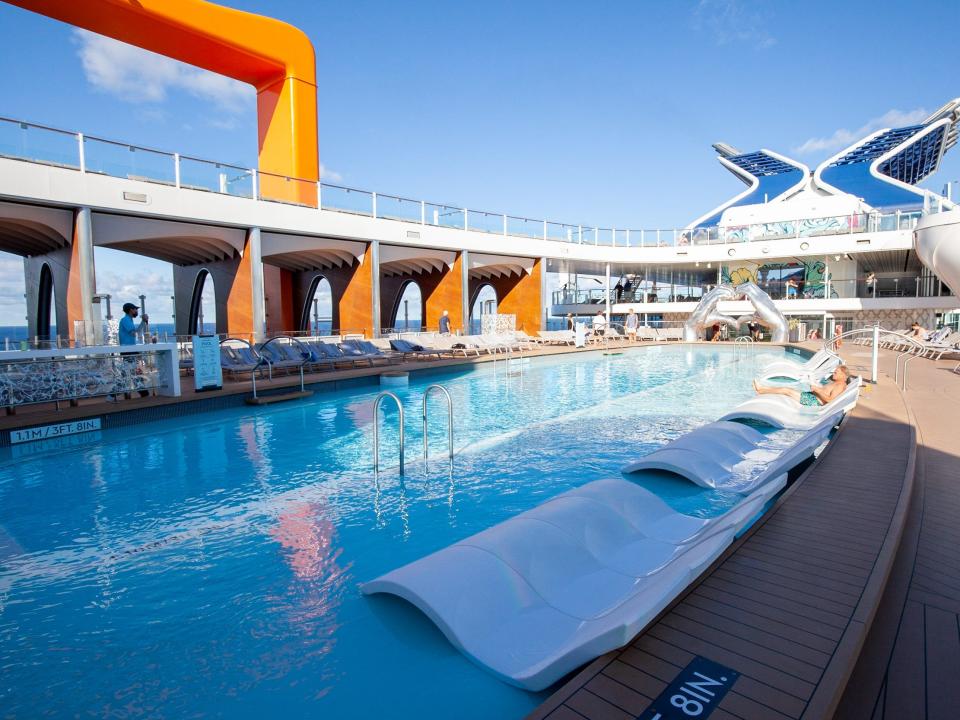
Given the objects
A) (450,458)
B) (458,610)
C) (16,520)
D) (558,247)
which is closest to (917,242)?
(558,247)

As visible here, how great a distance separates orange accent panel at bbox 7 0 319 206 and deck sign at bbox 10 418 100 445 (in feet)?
29.4

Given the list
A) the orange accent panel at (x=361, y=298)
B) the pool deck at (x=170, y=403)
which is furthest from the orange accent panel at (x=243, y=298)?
the pool deck at (x=170, y=403)

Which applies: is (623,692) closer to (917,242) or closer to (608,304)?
(917,242)

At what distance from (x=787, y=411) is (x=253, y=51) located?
51.3 ft

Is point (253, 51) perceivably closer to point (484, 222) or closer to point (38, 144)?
point (38, 144)

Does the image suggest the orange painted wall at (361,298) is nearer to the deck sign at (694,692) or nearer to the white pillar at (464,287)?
the white pillar at (464,287)

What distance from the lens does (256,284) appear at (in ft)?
47.0

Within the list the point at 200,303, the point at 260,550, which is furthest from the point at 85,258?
the point at 260,550

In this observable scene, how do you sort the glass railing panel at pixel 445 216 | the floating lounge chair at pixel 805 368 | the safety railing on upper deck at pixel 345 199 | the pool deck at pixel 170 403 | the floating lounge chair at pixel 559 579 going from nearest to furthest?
the floating lounge chair at pixel 559 579 < the pool deck at pixel 170 403 < the floating lounge chair at pixel 805 368 < the safety railing on upper deck at pixel 345 199 < the glass railing panel at pixel 445 216

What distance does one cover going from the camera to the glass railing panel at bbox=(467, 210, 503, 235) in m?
19.5

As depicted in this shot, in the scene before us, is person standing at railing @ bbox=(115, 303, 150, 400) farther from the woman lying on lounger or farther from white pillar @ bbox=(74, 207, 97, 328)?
the woman lying on lounger

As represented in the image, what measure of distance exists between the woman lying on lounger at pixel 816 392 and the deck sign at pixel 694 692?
6902mm

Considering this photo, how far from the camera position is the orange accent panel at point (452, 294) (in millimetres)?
19797

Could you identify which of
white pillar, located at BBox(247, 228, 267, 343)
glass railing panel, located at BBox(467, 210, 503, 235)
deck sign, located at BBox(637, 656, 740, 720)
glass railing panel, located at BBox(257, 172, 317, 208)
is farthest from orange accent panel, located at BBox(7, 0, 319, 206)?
deck sign, located at BBox(637, 656, 740, 720)
